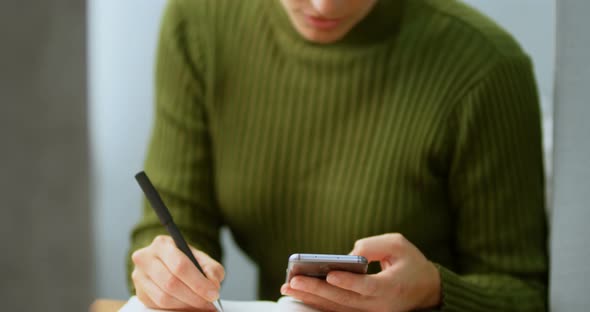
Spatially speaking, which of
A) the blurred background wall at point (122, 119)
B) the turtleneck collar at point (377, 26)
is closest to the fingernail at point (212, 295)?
the turtleneck collar at point (377, 26)

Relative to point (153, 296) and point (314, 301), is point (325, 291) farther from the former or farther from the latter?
point (153, 296)

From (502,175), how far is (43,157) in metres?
0.64

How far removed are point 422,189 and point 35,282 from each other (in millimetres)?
641

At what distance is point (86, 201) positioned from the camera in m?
0.22

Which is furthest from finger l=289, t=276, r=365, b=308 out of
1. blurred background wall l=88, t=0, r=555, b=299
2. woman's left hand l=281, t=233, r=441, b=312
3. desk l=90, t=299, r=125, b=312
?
blurred background wall l=88, t=0, r=555, b=299

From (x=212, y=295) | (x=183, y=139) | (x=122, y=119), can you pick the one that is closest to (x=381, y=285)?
(x=212, y=295)

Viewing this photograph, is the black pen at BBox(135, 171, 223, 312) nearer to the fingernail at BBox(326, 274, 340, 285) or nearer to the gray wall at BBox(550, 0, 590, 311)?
the fingernail at BBox(326, 274, 340, 285)

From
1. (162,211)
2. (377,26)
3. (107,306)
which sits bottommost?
(107,306)

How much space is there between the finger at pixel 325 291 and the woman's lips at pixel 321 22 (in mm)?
297

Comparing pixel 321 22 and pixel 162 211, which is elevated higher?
pixel 321 22

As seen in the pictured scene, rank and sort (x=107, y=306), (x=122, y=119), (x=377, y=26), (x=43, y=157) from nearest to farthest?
(x=43, y=157)
(x=107, y=306)
(x=377, y=26)
(x=122, y=119)

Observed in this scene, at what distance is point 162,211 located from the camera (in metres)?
0.59

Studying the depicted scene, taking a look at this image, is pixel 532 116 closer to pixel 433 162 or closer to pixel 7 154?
pixel 433 162

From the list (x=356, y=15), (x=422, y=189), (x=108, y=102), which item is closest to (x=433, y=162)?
(x=422, y=189)
